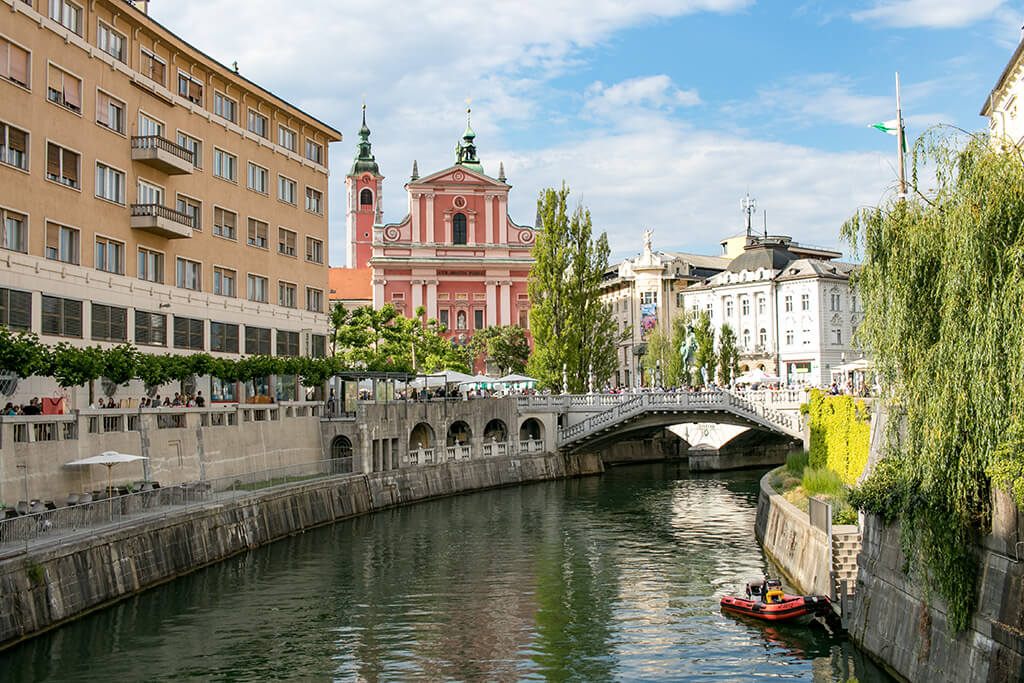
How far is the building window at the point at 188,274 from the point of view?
2004 inches

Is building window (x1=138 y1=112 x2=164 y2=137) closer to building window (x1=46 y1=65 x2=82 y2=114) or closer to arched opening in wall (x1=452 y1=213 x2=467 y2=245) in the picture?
building window (x1=46 y1=65 x2=82 y2=114)

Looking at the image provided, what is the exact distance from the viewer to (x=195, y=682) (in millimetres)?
24812

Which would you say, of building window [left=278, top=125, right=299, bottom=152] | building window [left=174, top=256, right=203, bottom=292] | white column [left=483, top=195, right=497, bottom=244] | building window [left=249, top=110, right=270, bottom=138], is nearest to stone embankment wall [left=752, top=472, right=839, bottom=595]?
building window [left=174, top=256, right=203, bottom=292]

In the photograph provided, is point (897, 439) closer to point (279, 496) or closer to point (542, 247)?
point (279, 496)

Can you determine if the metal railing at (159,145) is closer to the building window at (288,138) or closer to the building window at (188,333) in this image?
the building window at (188,333)

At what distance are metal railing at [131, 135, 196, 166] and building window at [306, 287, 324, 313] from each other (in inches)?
570

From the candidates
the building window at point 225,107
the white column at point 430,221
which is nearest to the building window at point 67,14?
the building window at point 225,107

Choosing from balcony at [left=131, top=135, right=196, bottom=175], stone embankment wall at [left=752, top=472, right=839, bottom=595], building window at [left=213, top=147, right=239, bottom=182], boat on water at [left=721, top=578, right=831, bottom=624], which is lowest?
boat on water at [left=721, top=578, right=831, bottom=624]

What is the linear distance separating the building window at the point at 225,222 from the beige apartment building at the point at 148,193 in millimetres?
98

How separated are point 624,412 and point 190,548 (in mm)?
39718

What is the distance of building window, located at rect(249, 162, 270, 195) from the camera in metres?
57.0

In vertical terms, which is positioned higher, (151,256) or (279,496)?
(151,256)

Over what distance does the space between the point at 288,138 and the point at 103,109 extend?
16887 mm

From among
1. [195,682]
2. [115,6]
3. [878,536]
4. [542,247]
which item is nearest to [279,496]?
[195,682]
